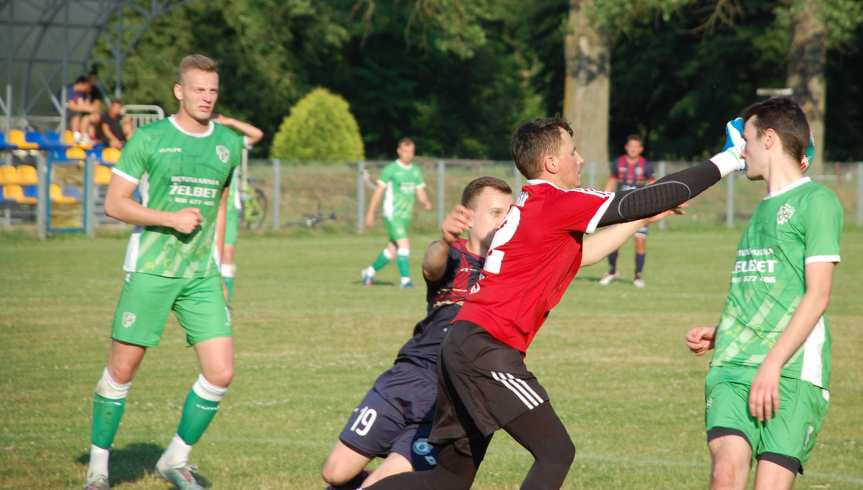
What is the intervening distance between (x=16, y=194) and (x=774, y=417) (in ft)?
86.7

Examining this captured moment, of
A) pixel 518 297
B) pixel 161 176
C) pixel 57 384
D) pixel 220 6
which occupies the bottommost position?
pixel 57 384

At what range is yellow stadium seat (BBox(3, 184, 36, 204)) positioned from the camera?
2892cm

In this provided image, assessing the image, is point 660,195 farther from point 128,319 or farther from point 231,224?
point 231,224

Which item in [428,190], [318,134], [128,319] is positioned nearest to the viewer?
[128,319]

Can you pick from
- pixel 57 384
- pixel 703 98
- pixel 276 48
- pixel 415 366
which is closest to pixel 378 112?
pixel 276 48

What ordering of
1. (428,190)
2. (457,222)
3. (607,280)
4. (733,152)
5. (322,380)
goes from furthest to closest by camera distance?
(428,190), (607,280), (322,380), (457,222), (733,152)

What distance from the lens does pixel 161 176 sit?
A: 6.95 metres

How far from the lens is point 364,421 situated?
6086mm

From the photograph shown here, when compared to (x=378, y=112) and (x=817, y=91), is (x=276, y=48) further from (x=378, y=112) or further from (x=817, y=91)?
(x=817, y=91)

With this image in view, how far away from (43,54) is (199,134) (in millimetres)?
33124

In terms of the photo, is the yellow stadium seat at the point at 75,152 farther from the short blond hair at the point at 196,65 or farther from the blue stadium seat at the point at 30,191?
the short blond hair at the point at 196,65

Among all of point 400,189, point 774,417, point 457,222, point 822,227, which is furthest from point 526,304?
point 400,189

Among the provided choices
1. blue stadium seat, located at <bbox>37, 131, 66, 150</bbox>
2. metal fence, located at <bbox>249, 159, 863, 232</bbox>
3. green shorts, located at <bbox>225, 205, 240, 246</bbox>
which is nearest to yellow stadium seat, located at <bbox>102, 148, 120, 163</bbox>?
blue stadium seat, located at <bbox>37, 131, 66, 150</bbox>

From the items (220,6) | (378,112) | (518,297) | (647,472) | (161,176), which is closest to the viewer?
(518,297)
